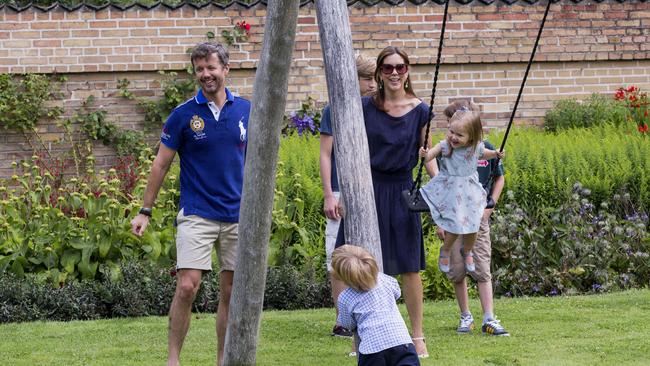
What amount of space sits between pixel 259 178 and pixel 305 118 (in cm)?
648

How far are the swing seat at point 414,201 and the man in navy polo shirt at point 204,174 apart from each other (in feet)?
3.00

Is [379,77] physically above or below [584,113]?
above

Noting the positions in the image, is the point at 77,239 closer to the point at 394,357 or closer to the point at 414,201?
the point at 414,201

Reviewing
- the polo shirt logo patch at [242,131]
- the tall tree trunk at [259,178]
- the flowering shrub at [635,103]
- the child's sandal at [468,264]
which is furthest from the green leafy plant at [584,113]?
the tall tree trunk at [259,178]

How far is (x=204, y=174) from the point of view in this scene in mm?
6094

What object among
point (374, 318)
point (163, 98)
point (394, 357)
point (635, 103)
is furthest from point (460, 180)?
point (635, 103)

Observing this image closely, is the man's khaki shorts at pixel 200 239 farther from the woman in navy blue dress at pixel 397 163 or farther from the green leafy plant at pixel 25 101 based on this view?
the green leafy plant at pixel 25 101

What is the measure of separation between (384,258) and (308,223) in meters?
2.93

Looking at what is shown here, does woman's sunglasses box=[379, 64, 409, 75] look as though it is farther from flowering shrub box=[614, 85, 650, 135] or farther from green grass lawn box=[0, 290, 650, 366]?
flowering shrub box=[614, 85, 650, 135]

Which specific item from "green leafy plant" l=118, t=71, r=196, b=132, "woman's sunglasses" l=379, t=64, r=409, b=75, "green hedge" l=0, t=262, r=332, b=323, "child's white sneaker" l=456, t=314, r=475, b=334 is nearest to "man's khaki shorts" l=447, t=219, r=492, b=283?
"child's white sneaker" l=456, t=314, r=475, b=334

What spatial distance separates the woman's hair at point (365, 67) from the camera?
719 centimetres

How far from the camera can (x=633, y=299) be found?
8.45m

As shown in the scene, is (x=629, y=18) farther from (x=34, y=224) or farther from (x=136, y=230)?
(x=136, y=230)

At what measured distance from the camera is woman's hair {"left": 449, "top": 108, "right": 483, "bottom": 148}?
6707 millimetres
